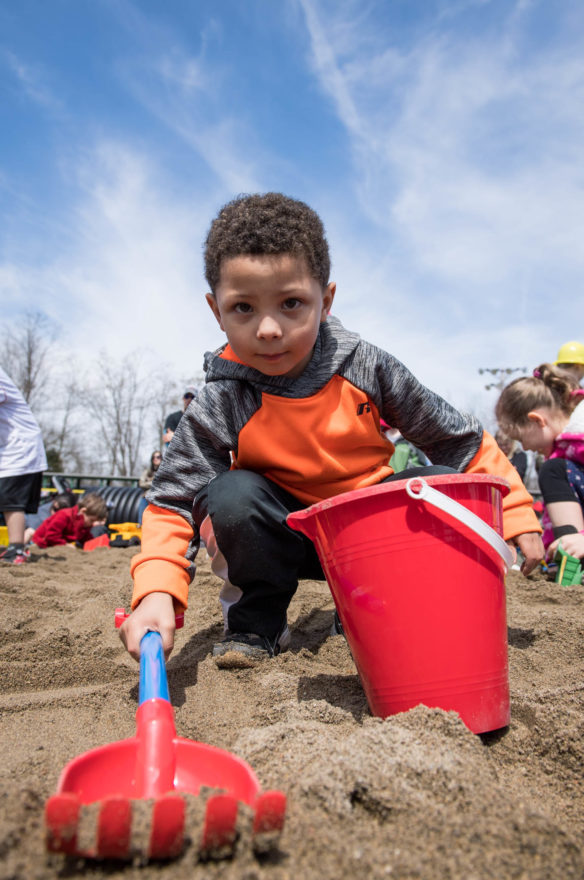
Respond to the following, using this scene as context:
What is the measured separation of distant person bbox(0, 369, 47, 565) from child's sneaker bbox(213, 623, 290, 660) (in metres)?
2.76

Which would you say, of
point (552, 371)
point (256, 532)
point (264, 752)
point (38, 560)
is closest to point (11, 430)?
point (38, 560)

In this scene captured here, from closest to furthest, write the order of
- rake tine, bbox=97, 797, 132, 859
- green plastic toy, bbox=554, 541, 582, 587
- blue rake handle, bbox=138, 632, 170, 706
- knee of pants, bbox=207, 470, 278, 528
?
rake tine, bbox=97, 797, 132, 859 → blue rake handle, bbox=138, 632, 170, 706 → knee of pants, bbox=207, 470, 278, 528 → green plastic toy, bbox=554, 541, 582, 587

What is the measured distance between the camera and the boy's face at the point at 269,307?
1.50 meters

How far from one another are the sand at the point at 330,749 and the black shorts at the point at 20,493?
2.22 m

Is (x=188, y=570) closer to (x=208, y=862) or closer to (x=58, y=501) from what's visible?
(x=208, y=862)

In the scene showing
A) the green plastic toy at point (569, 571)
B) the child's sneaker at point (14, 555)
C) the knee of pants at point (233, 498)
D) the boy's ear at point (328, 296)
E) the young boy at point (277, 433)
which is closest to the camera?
the young boy at point (277, 433)

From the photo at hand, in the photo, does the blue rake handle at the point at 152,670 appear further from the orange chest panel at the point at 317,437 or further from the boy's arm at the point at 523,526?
the boy's arm at the point at 523,526

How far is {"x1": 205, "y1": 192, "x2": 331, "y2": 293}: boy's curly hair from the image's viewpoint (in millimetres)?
1519

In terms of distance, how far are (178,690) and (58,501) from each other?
6211 mm

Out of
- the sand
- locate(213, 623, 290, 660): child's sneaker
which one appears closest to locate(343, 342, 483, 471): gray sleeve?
the sand

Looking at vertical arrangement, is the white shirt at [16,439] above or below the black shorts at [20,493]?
above

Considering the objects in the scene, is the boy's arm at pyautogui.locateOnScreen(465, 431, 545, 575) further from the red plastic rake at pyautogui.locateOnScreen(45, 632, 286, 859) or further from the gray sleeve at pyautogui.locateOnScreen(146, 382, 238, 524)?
the red plastic rake at pyautogui.locateOnScreen(45, 632, 286, 859)

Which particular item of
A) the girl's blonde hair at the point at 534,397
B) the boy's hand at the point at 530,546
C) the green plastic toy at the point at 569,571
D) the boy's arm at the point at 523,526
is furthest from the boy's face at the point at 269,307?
the girl's blonde hair at the point at 534,397

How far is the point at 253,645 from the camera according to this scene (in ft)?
5.58
